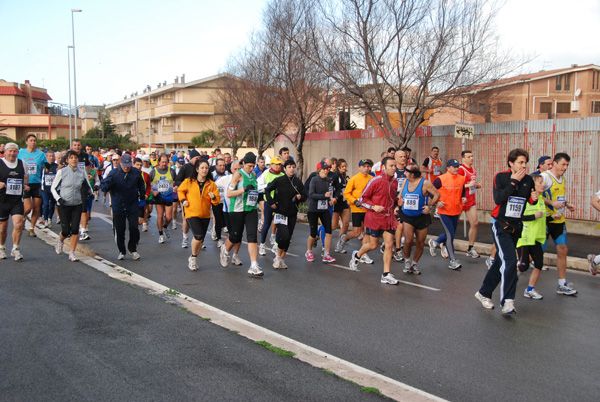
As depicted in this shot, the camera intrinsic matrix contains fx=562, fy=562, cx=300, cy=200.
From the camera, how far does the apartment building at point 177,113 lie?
59156 mm

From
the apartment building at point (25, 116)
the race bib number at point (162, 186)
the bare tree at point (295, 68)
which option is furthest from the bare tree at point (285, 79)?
the apartment building at point (25, 116)

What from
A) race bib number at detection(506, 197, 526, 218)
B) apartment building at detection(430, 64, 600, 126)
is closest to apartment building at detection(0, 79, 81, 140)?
apartment building at detection(430, 64, 600, 126)

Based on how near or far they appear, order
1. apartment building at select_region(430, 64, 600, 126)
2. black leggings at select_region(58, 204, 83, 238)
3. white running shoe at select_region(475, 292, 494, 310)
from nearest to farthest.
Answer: white running shoe at select_region(475, 292, 494, 310), black leggings at select_region(58, 204, 83, 238), apartment building at select_region(430, 64, 600, 126)

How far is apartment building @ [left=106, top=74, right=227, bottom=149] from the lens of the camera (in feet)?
194

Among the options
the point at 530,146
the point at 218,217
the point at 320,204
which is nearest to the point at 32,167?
the point at 218,217

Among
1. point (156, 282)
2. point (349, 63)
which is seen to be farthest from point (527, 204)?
point (349, 63)

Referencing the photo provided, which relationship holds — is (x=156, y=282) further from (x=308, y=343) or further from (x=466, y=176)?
(x=466, y=176)

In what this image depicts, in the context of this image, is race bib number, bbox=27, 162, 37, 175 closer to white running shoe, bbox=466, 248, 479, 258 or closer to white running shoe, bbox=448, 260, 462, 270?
white running shoe, bbox=448, 260, 462, 270

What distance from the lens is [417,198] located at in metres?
9.40

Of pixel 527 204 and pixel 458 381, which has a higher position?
pixel 527 204

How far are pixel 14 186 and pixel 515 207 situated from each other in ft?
27.2

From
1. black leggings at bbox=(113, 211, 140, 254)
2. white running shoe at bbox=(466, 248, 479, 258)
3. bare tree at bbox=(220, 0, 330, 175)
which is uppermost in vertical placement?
bare tree at bbox=(220, 0, 330, 175)

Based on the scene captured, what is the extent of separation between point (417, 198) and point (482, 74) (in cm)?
737

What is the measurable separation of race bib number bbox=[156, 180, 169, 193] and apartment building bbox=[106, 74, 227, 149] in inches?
1604
